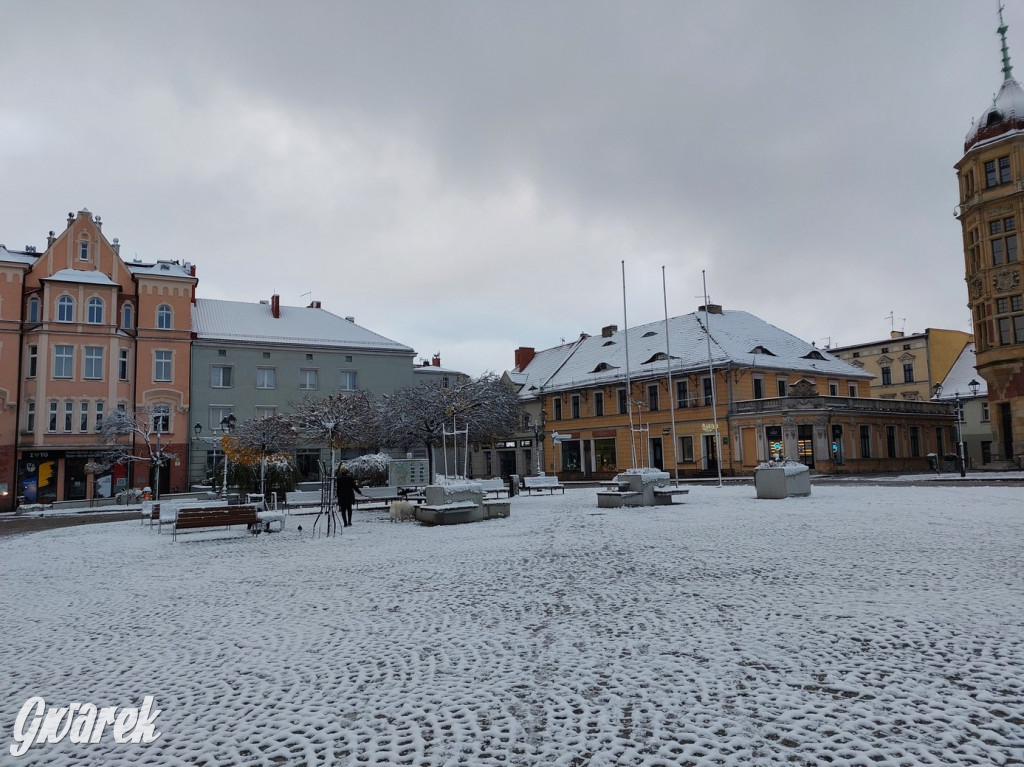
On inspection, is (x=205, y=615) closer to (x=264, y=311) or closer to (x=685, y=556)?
(x=685, y=556)

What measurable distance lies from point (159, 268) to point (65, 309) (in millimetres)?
5716

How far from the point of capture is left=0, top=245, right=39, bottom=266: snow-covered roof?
3781cm

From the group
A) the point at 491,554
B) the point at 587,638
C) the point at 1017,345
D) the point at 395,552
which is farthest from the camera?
the point at 1017,345

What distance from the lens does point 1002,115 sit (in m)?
36.9

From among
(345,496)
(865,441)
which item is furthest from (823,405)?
(345,496)

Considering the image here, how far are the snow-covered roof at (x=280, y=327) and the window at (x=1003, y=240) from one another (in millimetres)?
35846

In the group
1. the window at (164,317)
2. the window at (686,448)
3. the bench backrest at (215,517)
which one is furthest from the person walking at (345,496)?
the window at (686,448)

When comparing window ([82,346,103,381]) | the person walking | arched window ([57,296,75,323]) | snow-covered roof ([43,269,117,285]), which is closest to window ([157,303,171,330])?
snow-covered roof ([43,269,117,285])

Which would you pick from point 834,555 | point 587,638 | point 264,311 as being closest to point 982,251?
point 834,555

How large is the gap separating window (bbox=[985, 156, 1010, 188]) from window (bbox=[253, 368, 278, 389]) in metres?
43.4

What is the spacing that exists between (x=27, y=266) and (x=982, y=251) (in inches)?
2092

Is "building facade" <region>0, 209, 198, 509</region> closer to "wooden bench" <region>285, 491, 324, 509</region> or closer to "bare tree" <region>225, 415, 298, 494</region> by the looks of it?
"bare tree" <region>225, 415, 298, 494</region>

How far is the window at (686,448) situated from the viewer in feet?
147

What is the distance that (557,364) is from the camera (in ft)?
193
